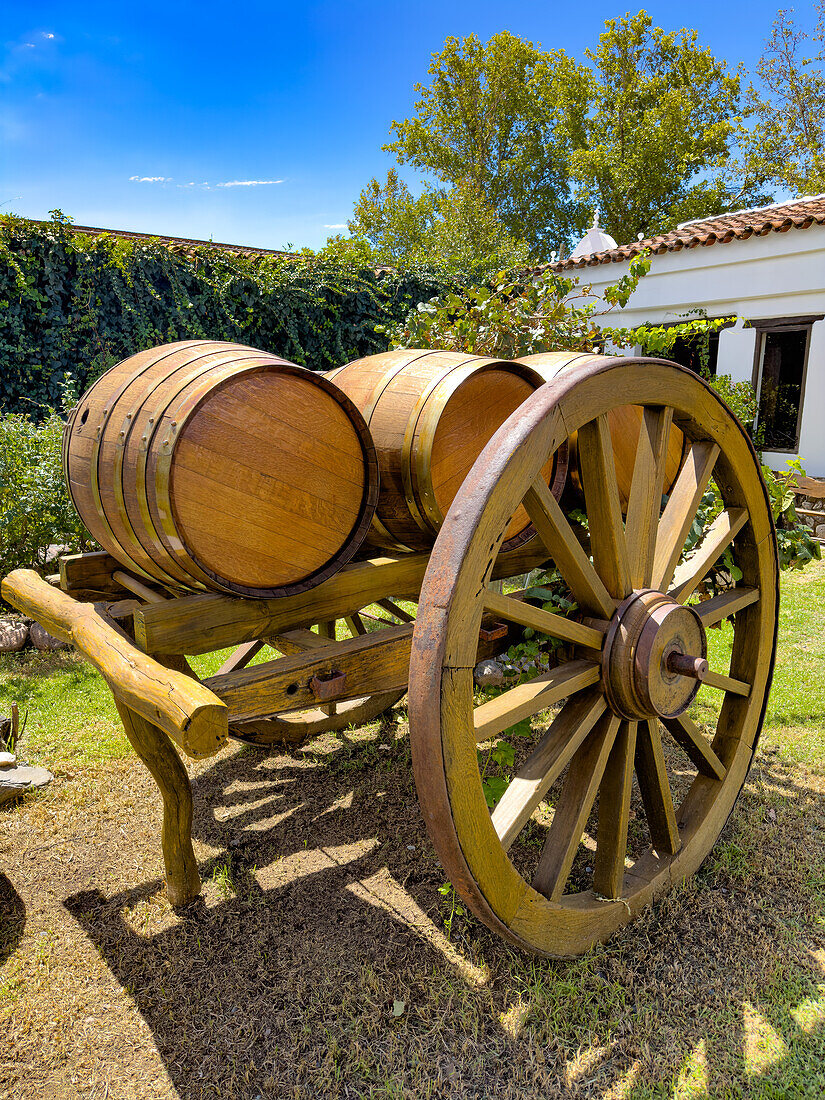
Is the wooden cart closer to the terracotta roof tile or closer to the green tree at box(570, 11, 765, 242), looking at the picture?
the terracotta roof tile

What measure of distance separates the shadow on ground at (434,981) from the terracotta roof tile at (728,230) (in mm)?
7916

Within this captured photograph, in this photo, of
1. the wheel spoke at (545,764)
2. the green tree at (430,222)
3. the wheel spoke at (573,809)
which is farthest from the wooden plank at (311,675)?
the green tree at (430,222)

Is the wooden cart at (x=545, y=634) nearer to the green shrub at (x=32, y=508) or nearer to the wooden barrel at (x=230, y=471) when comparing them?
the wooden barrel at (x=230, y=471)

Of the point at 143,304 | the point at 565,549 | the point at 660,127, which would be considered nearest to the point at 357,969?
Answer: the point at 565,549

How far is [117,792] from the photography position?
3070mm

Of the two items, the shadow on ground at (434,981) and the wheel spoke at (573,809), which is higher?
the wheel spoke at (573,809)

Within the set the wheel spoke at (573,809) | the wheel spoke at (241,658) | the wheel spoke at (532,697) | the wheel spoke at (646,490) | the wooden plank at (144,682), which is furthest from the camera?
the wheel spoke at (241,658)

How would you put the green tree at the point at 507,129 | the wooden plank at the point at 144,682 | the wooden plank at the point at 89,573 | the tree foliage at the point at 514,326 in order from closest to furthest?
the wooden plank at the point at 144,682, the wooden plank at the point at 89,573, the tree foliage at the point at 514,326, the green tree at the point at 507,129

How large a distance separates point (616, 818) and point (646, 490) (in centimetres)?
90

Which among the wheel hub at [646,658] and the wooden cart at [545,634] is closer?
the wooden cart at [545,634]

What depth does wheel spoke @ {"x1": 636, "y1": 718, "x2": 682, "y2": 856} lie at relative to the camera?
209 centimetres

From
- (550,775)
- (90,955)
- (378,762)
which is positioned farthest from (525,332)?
(90,955)

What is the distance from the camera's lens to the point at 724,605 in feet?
7.14

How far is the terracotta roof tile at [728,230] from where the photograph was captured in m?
8.38
